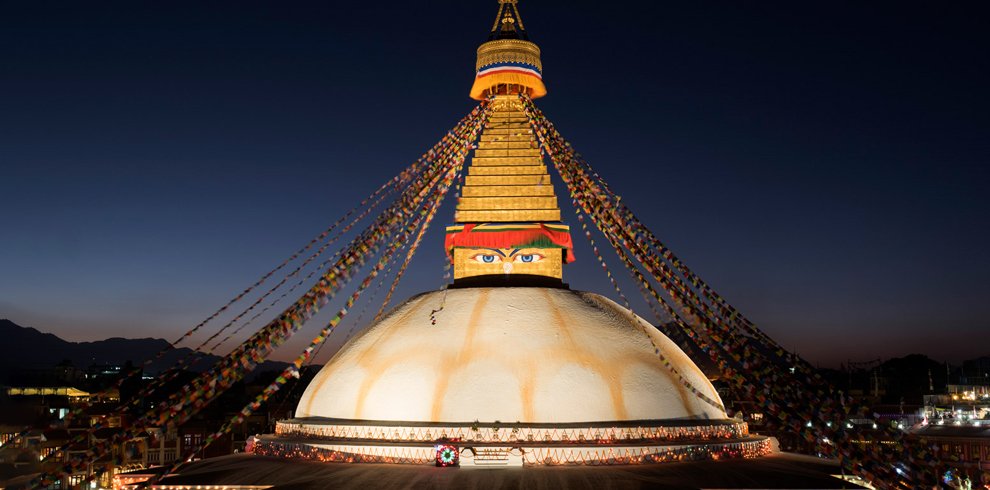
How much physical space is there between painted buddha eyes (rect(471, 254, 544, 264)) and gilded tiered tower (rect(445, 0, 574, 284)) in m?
0.02

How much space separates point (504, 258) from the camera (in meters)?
15.7

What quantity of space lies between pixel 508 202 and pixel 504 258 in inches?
42.1

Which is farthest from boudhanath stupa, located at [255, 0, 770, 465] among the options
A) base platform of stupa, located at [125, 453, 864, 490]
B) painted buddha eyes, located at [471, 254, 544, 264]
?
base platform of stupa, located at [125, 453, 864, 490]

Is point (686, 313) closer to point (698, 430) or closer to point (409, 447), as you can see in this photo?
point (698, 430)

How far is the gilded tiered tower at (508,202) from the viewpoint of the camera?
15.6 m

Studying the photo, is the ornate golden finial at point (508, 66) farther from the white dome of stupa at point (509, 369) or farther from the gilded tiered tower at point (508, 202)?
the white dome of stupa at point (509, 369)

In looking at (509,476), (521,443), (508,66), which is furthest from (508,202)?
(509,476)

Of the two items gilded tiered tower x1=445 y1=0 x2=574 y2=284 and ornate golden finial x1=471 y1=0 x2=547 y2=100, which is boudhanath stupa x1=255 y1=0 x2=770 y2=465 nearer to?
gilded tiered tower x1=445 y1=0 x2=574 y2=284

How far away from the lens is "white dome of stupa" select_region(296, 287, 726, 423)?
1271 cm

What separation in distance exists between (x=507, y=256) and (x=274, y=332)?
4.80 m

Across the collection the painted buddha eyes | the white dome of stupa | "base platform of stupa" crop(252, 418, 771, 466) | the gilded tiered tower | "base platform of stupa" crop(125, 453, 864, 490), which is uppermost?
the gilded tiered tower

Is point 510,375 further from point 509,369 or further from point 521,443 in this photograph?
point 521,443

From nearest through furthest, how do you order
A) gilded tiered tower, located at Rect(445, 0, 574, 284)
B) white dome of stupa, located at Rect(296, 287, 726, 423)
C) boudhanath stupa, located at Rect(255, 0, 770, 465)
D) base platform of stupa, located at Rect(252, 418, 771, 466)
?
base platform of stupa, located at Rect(252, 418, 771, 466) → boudhanath stupa, located at Rect(255, 0, 770, 465) → white dome of stupa, located at Rect(296, 287, 726, 423) → gilded tiered tower, located at Rect(445, 0, 574, 284)

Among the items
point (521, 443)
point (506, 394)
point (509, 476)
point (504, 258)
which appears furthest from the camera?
point (504, 258)
